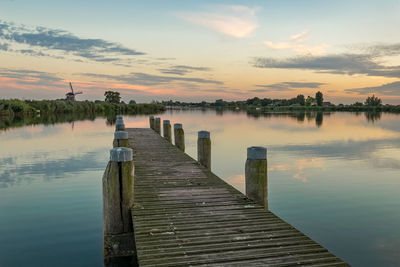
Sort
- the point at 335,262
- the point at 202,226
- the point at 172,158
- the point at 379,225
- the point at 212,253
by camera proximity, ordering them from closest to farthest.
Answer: the point at 335,262
the point at 212,253
the point at 202,226
the point at 379,225
the point at 172,158

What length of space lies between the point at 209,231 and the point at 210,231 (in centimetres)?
2

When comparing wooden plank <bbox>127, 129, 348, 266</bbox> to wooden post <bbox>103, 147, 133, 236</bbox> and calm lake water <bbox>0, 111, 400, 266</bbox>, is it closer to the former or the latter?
wooden post <bbox>103, 147, 133, 236</bbox>

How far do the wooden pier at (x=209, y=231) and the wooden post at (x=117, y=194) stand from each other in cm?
24

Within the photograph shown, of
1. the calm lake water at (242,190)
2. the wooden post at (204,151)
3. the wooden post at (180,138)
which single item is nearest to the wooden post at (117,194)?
the calm lake water at (242,190)

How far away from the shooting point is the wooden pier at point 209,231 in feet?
14.0

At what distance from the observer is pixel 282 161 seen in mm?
19688

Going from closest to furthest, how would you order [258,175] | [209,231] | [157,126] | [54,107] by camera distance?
[209,231] < [258,175] < [157,126] < [54,107]

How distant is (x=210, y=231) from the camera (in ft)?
17.0

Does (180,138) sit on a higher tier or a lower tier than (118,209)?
higher

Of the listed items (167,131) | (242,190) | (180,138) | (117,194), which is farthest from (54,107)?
(117,194)

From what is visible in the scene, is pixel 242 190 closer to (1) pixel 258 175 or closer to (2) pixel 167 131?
(1) pixel 258 175

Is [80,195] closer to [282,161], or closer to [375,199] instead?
[375,199]

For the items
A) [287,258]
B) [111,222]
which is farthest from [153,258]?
[111,222]

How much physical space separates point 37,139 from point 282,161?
20985mm
